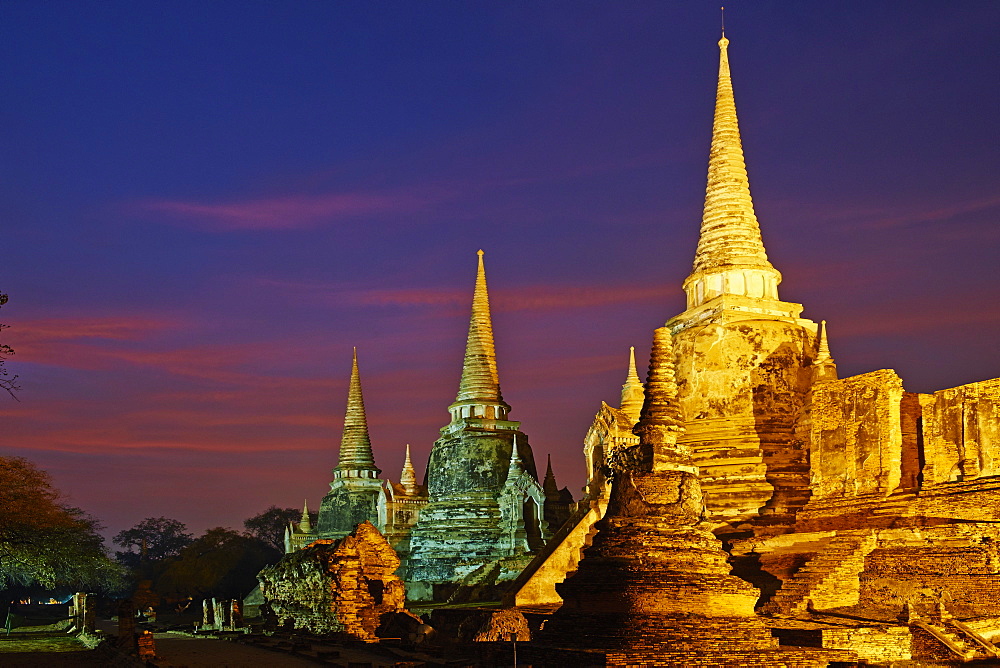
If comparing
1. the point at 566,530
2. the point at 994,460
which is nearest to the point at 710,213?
the point at 566,530

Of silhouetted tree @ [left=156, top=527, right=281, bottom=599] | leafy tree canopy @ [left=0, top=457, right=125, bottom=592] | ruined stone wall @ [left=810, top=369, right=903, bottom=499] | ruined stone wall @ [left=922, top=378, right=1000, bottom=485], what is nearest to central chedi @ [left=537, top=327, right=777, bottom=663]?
ruined stone wall @ [left=810, top=369, right=903, bottom=499]

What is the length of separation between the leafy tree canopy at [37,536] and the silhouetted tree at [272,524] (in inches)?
A: 2041

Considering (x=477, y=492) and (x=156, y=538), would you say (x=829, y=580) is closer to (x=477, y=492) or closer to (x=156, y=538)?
(x=477, y=492)

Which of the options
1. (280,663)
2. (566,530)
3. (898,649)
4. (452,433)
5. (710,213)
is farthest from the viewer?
(452,433)

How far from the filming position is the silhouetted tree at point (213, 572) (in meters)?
63.9

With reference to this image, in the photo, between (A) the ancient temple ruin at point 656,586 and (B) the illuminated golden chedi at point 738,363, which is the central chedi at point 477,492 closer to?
(B) the illuminated golden chedi at point 738,363

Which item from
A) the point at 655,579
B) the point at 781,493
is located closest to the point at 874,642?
the point at 655,579

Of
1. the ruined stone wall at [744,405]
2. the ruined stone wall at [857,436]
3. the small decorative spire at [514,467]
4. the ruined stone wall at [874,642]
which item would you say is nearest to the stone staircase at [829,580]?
the ruined stone wall at [857,436]

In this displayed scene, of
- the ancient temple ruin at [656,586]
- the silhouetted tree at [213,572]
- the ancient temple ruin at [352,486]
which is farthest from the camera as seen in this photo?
the silhouetted tree at [213,572]

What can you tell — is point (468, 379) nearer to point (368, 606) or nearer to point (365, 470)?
point (365, 470)

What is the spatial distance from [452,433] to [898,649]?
97.0 feet

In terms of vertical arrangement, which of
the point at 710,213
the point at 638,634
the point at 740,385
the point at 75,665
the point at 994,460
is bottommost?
the point at 75,665

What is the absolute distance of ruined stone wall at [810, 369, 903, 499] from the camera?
23.3m

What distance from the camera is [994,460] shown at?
843 inches
